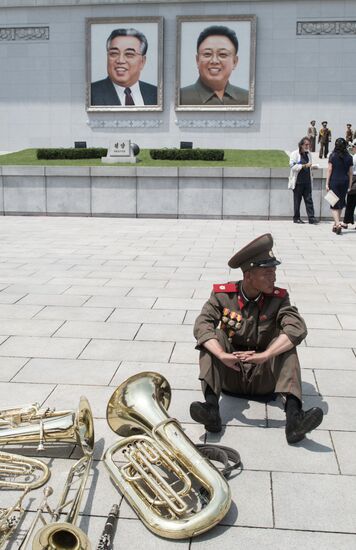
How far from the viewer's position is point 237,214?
15.9 metres

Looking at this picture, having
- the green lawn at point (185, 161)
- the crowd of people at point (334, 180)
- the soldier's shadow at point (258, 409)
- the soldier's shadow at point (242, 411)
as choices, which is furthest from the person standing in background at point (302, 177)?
the soldier's shadow at point (242, 411)

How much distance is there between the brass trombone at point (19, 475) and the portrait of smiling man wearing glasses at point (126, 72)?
2806 centimetres

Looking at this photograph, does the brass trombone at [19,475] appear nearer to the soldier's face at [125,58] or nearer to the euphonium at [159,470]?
the euphonium at [159,470]

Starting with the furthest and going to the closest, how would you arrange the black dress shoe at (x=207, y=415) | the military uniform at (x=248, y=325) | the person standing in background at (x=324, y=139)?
the person standing in background at (x=324, y=139)
the military uniform at (x=248, y=325)
the black dress shoe at (x=207, y=415)

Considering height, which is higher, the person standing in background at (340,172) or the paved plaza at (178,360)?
the person standing in background at (340,172)

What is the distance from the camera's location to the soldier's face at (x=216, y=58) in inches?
1121

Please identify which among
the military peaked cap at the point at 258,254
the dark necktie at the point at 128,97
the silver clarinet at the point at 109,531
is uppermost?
the dark necktie at the point at 128,97

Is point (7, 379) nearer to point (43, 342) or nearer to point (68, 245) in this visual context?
point (43, 342)

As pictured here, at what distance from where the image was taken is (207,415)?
3.83 meters

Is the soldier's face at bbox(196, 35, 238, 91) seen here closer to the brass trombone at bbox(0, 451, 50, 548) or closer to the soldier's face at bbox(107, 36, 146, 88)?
the soldier's face at bbox(107, 36, 146, 88)

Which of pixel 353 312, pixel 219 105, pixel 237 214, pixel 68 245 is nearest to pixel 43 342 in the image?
pixel 353 312

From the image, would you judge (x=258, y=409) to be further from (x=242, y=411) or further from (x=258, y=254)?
(x=258, y=254)

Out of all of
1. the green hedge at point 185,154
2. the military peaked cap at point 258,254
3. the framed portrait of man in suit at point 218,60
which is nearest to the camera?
the military peaked cap at point 258,254

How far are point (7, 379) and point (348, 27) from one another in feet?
94.0
